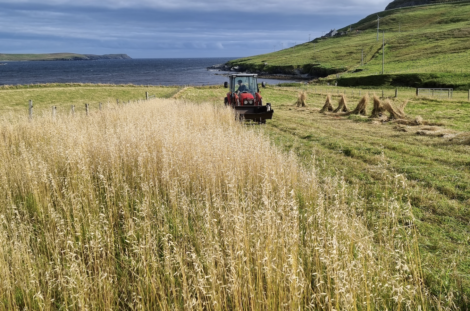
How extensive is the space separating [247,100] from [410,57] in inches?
2854

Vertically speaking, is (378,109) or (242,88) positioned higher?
(242,88)

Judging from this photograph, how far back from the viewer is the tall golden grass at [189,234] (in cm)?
300

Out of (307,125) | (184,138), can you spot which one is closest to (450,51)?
(307,125)

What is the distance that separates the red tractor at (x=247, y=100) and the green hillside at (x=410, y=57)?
1500 inches

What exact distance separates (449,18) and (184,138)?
14544 cm

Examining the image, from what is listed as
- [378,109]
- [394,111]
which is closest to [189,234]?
[394,111]

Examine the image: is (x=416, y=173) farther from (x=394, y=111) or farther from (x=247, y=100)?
(x=247, y=100)

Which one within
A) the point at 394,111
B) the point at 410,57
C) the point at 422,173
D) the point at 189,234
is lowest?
the point at 422,173

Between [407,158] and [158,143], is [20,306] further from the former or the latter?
[407,158]

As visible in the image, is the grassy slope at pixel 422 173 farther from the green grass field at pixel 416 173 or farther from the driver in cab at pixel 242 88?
the driver in cab at pixel 242 88

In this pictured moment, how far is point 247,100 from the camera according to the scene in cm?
1797

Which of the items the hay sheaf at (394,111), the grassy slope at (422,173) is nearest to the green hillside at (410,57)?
the hay sheaf at (394,111)

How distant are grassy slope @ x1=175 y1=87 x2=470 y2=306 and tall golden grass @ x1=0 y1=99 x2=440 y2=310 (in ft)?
1.26

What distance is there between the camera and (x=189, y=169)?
21.3ft
